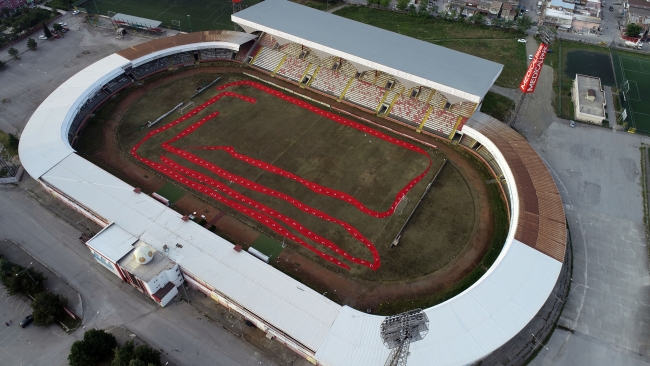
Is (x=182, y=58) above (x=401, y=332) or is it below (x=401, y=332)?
above

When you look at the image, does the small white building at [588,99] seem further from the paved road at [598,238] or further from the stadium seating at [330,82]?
the stadium seating at [330,82]

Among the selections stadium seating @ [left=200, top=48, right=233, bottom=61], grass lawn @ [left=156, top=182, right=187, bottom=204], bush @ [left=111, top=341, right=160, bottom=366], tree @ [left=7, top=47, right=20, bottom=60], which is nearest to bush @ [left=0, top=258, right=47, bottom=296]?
bush @ [left=111, top=341, right=160, bottom=366]

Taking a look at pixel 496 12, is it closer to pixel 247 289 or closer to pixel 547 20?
pixel 547 20

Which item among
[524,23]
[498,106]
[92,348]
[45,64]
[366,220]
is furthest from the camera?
[524,23]

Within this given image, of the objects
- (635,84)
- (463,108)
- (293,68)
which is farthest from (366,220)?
(635,84)

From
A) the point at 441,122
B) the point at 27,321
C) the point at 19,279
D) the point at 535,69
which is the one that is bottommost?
the point at 27,321

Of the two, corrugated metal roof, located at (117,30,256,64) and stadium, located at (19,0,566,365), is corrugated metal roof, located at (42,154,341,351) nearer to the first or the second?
stadium, located at (19,0,566,365)

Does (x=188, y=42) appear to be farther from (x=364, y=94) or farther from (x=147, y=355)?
(x=147, y=355)
